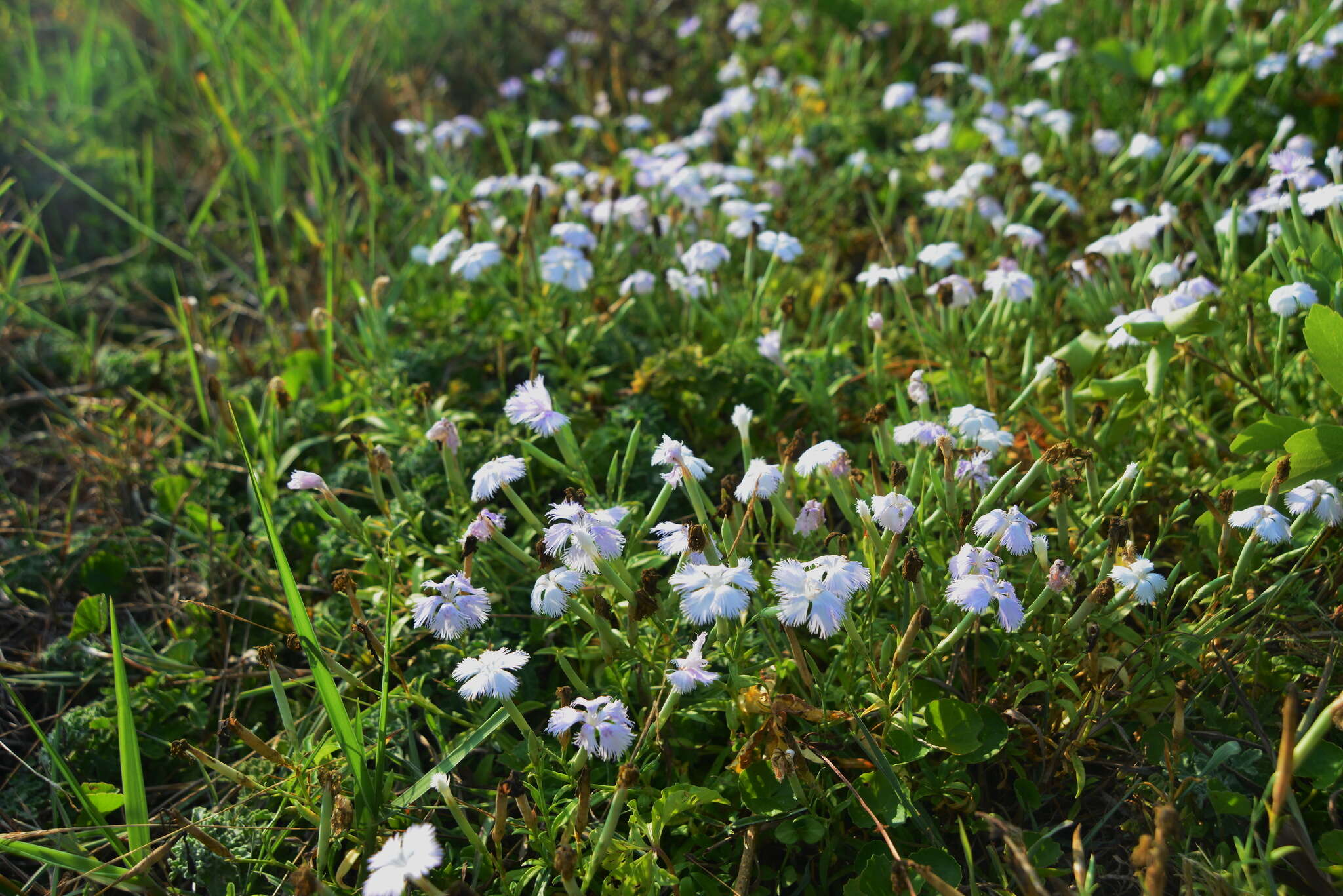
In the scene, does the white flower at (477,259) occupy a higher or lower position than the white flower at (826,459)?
higher

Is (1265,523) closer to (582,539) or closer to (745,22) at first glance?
(582,539)

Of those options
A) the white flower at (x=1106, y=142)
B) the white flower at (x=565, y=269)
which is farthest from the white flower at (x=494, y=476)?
the white flower at (x=1106, y=142)

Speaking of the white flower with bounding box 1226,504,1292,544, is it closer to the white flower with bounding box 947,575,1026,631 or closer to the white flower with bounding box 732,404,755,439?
the white flower with bounding box 947,575,1026,631

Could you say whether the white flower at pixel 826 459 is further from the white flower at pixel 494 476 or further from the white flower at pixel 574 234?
the white flower at pixel 574 234

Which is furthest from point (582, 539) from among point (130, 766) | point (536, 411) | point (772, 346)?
point (772, 346)

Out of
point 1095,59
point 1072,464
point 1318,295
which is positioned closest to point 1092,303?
point 1318,295

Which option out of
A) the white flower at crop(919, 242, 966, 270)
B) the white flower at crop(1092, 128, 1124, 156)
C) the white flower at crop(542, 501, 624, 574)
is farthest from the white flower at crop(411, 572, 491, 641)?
the white flower at crop(1092, 128, 1124, 156)

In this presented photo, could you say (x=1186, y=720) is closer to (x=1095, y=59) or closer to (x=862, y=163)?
(x=862, y=163)
